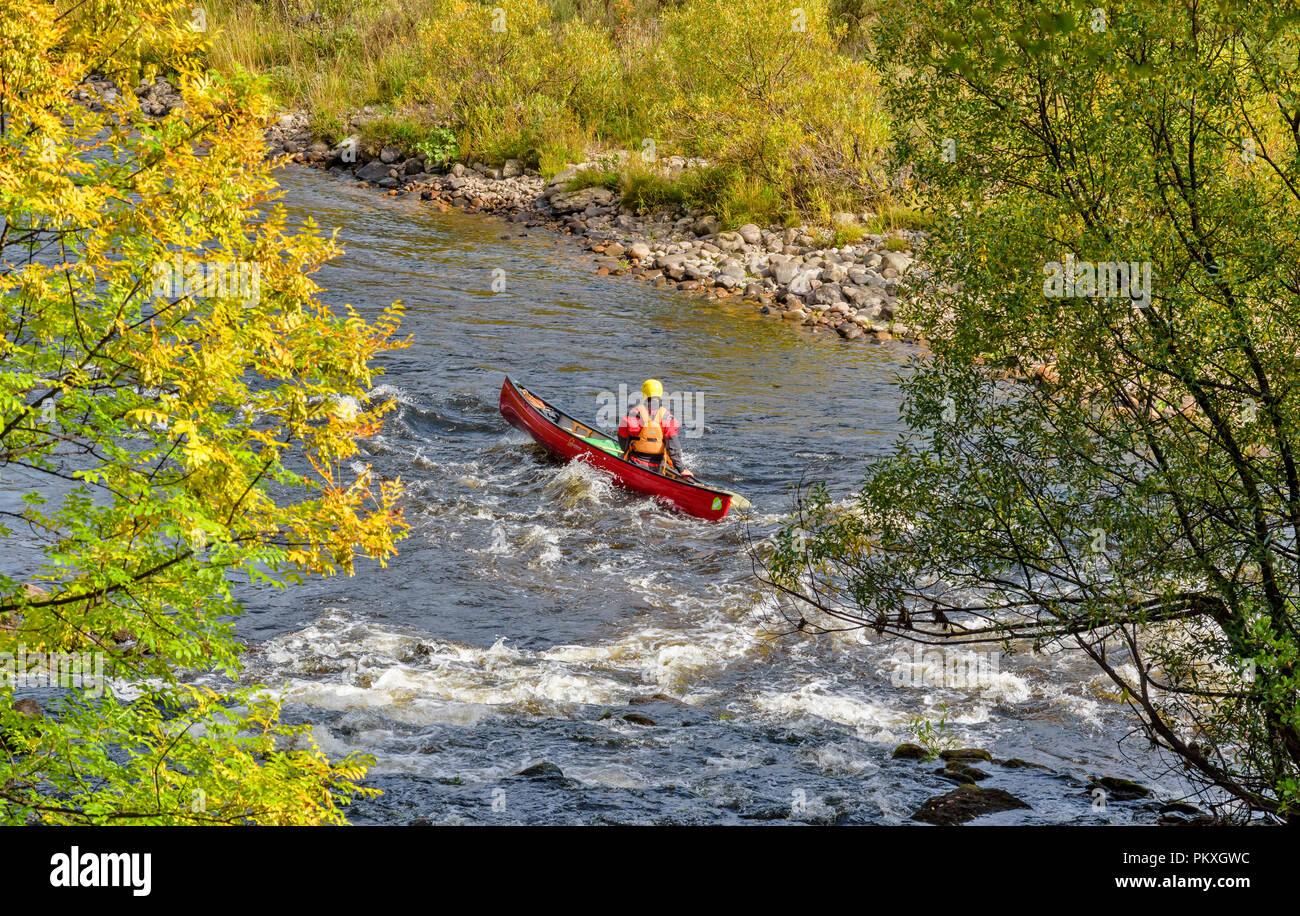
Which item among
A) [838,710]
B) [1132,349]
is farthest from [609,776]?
[1132,349]

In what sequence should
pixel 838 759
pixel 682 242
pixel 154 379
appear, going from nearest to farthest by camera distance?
pixel 154 379 → pixel 838 759 → pixel 682 242

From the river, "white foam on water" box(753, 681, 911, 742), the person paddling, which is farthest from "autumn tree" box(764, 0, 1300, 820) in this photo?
the person paddling

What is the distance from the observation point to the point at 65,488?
50.6 feet

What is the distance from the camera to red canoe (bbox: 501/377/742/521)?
16.3m

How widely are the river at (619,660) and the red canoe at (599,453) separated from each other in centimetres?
24

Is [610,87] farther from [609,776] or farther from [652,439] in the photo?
[609,776]

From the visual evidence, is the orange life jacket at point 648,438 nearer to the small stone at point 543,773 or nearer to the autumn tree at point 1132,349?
the small stone at point 543,773

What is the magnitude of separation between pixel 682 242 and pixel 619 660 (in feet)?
60.2

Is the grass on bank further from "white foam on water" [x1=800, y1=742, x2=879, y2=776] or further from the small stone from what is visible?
"white foam on water" [x1=800, y1=742, x2=879, y2=776]

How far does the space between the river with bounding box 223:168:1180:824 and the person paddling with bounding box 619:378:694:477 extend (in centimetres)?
60

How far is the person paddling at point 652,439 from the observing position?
1698 cm

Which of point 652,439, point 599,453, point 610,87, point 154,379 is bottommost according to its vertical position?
point 599,453

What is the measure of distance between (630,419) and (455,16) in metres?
21.9

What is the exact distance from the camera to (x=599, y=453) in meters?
17.2
